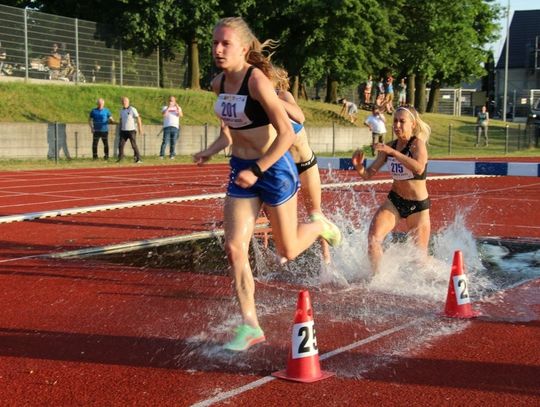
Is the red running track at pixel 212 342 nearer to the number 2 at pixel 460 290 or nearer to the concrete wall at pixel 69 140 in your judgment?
the number 2 at pixel 460 290

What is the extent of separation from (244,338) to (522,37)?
8858 cm

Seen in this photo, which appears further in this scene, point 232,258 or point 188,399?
point 232,258

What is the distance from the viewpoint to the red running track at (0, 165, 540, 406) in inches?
169

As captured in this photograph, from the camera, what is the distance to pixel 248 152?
5191 mm

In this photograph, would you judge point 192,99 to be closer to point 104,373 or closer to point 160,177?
point 160,177

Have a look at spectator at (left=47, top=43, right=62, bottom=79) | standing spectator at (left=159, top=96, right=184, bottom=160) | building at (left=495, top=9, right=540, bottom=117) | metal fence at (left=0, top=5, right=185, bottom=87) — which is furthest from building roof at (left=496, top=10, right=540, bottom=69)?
standing spectator at (left=159, top=96, right=184, bottom=160)

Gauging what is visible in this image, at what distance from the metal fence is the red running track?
21.7m

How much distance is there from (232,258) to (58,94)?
27110 millimetres

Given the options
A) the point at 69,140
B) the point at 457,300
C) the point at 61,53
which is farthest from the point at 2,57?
the point at 457,300

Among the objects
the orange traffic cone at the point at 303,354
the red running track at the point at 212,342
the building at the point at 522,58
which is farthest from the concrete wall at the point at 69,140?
the building at the point at 522,58

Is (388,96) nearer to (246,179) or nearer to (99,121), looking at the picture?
(99,121)

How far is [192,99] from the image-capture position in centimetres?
3641

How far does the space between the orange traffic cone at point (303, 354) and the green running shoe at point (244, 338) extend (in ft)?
1.60

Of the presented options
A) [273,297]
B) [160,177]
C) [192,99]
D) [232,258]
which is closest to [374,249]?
[273,297]
